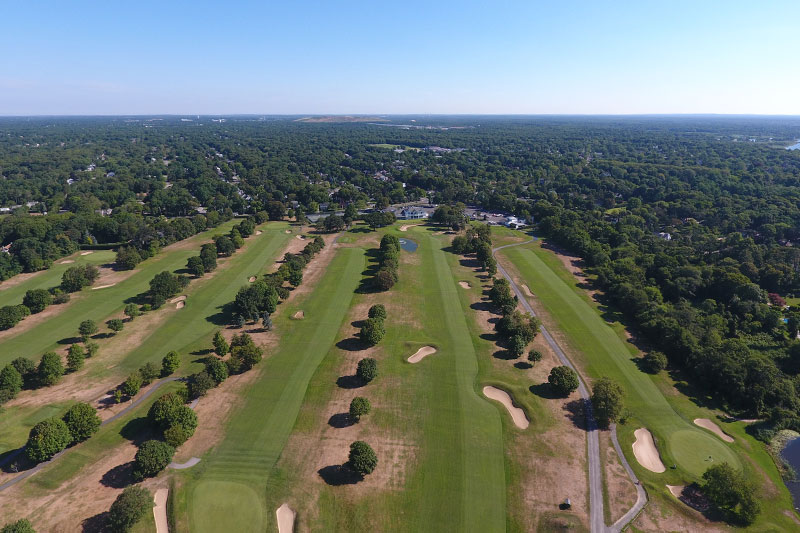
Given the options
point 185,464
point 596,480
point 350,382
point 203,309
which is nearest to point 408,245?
point 203,309

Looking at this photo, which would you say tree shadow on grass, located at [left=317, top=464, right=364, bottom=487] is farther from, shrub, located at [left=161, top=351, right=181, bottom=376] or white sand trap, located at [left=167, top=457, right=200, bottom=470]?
shrub, located at [left=161, top=351, right=181, bottom=376]

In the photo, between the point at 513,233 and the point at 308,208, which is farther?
the point at 308,208

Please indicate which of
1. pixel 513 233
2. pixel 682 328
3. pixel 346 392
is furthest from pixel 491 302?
pixel 513 233

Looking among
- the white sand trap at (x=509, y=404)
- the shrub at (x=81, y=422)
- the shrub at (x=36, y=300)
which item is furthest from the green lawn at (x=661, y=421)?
the shrub at (x=36, y=300)

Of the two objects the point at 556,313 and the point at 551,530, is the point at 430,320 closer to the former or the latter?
the point at 556,313

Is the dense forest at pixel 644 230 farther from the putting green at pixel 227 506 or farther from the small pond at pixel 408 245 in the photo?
the putting green at pixel 227 506
